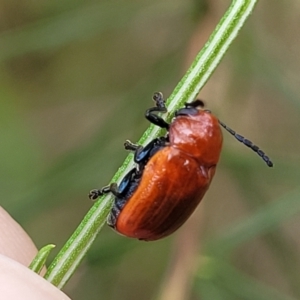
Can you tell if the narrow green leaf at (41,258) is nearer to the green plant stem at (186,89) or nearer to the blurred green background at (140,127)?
the green plant stem at (186,89)

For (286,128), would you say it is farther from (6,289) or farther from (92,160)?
(6,289)

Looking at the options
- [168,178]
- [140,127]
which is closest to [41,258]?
[168,178]

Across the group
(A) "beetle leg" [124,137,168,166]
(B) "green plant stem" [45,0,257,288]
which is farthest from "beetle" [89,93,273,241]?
(B) "green plant stem" [45,0,257,288]

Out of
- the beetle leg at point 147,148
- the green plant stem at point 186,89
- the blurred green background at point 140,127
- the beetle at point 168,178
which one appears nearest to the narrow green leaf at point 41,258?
the green plant stem at point 186,89

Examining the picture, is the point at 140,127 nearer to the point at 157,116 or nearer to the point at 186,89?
the point at 157,116

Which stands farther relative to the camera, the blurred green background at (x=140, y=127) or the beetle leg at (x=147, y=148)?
the blurred green background at (x=140, y=127)
